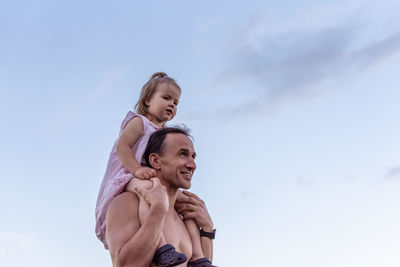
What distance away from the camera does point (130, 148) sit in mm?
6707

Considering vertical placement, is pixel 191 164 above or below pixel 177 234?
above

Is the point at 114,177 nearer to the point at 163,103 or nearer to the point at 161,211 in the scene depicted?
the point at 161,211

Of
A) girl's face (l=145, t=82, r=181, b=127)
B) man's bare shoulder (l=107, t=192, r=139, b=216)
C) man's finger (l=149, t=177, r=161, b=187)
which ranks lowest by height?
man's bare shoulder (l=107, t=192, r=139, b=216)

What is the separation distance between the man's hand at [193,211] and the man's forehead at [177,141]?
2.29ft

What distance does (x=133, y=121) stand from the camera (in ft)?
22.8

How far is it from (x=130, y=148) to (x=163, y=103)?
950mm

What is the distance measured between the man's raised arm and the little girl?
0.10m

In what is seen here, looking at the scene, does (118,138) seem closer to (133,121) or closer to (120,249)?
(133,121)

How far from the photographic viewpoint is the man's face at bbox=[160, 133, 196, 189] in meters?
6.31

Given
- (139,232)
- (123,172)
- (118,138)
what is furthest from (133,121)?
(139,232)

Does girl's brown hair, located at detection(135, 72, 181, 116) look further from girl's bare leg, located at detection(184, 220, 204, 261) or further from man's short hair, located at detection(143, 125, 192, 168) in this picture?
girl's bare leg, located at detection(184, 220, 204, 261)

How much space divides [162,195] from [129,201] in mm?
430

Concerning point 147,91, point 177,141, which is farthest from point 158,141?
point 147,91

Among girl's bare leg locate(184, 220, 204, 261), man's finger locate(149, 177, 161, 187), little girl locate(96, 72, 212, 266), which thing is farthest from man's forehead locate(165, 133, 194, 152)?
girl's bare leg locate(184, 220, 204, 261)
